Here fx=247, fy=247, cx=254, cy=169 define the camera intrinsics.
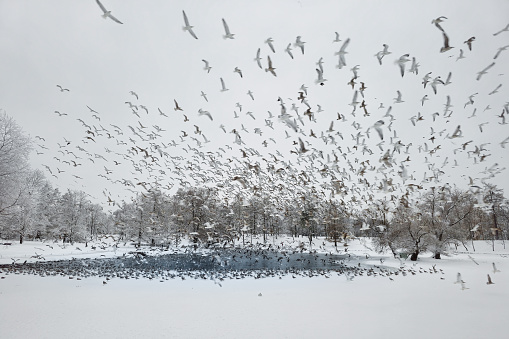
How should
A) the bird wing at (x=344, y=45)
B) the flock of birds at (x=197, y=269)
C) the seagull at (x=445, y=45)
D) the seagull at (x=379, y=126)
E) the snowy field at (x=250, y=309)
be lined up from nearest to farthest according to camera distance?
the seagull at (x=445, y=45) < the snowy field at (x=250, y=309) < the bird wing at (x=344, y=45) < the seagull at (x=379, y=126) < the flock of birds at (x=197, y=269)

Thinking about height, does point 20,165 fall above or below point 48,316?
above

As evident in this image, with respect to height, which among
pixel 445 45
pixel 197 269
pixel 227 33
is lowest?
pixel 197 269

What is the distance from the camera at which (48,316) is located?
899cm

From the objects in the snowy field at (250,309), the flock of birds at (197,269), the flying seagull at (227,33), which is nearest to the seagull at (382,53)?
the flying seagull at (227,33)

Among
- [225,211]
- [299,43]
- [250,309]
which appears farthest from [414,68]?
[225,211]

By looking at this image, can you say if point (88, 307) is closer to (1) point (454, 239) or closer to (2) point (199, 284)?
(2) point (199, 284)

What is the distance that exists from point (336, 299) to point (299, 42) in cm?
1193

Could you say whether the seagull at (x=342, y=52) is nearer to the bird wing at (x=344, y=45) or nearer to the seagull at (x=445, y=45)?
the bird wing at (x=344, y=45)

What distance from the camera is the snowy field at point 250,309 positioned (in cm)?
771

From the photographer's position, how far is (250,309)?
1036 cm

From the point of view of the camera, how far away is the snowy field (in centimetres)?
771

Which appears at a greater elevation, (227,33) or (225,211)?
(227,33)

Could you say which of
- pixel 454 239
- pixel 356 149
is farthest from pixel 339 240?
pixel 356 149

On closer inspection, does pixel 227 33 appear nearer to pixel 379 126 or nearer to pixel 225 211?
pixel 379 126
